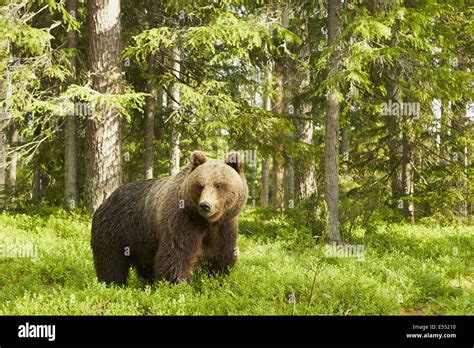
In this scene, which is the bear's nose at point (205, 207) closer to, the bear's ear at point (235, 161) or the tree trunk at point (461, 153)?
the bear's ear at point (235, 161)

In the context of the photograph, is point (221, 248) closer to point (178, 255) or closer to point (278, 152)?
point (178, 255)

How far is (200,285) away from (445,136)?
11.5 meters

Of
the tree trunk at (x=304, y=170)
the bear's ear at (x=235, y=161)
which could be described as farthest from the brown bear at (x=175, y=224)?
the tree trunk at (x=304, y=170)

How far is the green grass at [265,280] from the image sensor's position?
626 centimetres

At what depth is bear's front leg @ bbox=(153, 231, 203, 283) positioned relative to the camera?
675cm

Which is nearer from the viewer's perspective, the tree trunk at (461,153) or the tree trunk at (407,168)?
the tree trunk at (461,153)

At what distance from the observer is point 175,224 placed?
6801 mm

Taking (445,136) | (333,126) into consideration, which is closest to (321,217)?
(333,126)

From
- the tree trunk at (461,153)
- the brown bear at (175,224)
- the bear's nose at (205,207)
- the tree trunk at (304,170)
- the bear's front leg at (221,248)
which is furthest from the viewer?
the tree trunk at (304,170)

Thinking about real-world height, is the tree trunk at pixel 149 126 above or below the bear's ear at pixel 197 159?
above

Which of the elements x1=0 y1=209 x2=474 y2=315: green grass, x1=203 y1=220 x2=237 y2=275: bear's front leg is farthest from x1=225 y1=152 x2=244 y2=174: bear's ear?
x1=0 y1=209 x2=474 y2=315: green grass

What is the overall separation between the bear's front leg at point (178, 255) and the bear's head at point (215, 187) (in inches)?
15.9

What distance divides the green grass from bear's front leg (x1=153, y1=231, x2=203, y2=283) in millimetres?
214

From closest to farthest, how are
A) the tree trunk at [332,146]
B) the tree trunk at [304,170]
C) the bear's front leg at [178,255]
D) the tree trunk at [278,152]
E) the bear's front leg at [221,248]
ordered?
the bear's front leg at [178,255] → the bear's front leg at [221,248] → the tree trunk at [332,146] → the tree trunk at [278,152] → the tree trunk at [304,170]
